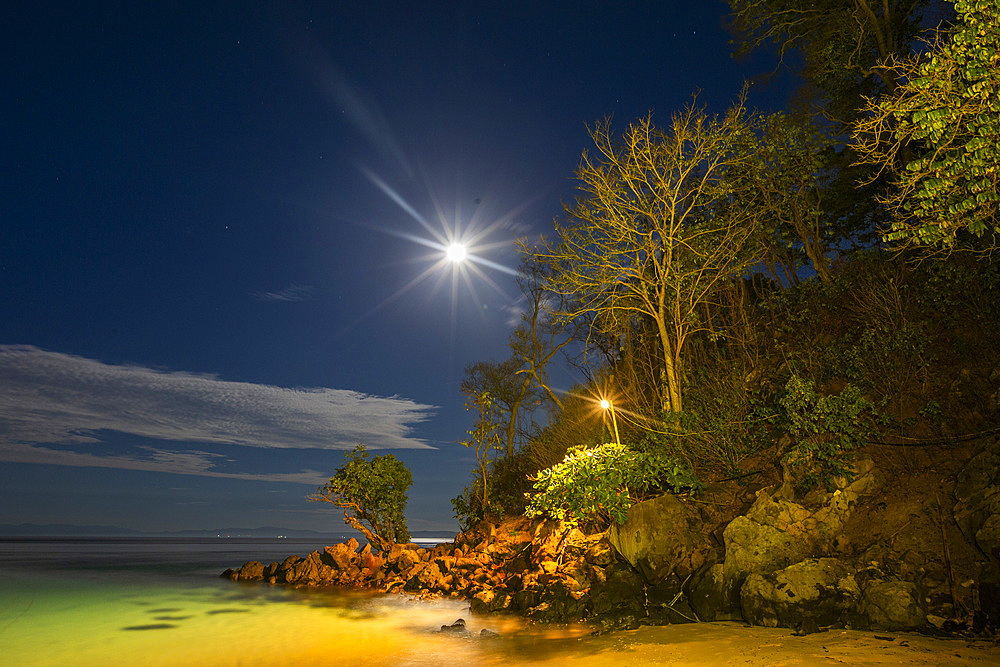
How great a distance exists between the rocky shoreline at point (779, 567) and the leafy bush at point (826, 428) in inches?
13.3

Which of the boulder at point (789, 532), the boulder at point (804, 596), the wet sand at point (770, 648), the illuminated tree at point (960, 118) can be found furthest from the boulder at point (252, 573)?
the illuminated tree at point (960, 118)

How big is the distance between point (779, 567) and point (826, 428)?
2573 millimetres

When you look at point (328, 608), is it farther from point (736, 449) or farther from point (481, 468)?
point (736, 449)

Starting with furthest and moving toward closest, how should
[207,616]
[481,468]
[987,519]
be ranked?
[481,468] → [207,616] → [987,519]

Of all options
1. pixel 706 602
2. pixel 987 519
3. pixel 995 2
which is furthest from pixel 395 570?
pixel 995 2

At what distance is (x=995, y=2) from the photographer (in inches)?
244

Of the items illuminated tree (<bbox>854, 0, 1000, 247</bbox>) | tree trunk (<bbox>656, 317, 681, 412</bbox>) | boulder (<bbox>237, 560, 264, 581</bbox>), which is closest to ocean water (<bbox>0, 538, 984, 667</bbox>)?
boulder (<bbox>237, 560, 264, 581</bbox>)

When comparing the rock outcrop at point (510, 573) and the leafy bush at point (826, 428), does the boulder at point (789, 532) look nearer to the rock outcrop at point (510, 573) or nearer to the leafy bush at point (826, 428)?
the leafy bush at point (826, 428)

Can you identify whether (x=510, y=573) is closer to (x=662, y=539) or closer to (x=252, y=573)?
(x=662, y=539)

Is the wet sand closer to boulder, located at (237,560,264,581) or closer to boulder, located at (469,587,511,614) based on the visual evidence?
boulder, located at (469,587,511,614)

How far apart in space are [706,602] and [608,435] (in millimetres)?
6159

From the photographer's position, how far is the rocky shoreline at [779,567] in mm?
7648

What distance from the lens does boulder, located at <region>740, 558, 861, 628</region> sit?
817cm

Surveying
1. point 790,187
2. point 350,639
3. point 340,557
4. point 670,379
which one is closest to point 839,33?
point 790,187
